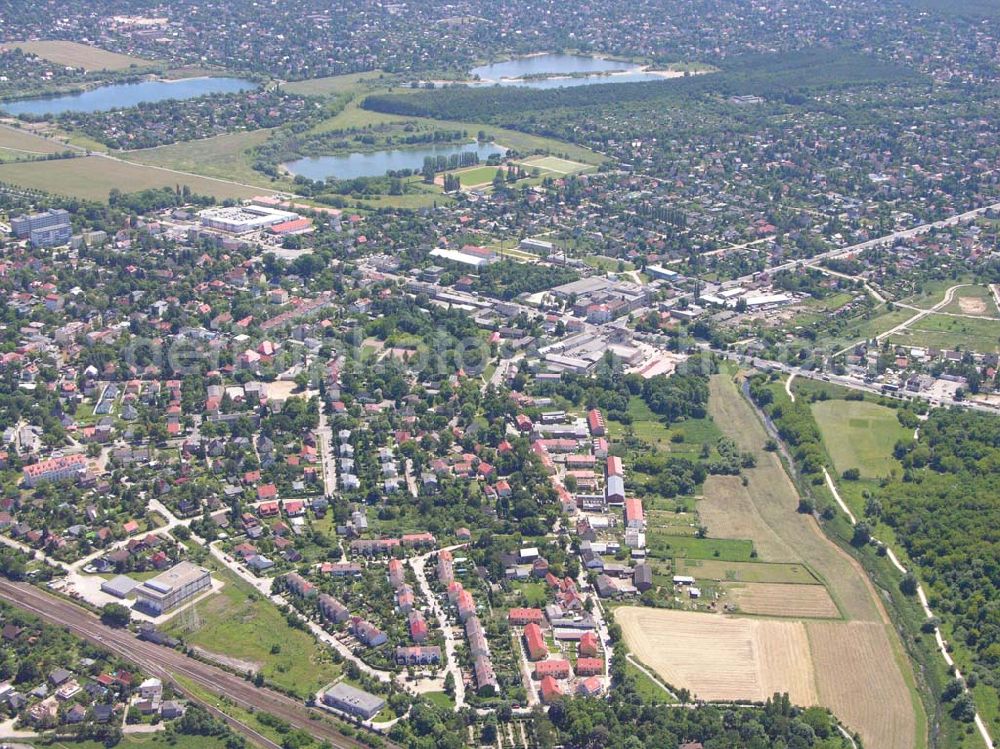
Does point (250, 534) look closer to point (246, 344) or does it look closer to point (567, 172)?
point (246, 344)

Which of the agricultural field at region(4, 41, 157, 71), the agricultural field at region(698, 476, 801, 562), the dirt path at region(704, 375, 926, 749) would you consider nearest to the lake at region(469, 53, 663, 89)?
the agricultural field at region(4, 41, 157, 71)

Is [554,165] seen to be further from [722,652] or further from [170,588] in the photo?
[722,652]

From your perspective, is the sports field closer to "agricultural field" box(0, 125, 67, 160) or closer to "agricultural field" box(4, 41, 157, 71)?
"agricultural field" box(0, 125, 67, 160)

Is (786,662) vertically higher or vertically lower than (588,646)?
lower

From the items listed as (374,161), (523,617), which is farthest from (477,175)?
(523,617)

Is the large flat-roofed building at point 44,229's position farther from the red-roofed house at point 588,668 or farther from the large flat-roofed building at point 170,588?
the red-roofed house at point 588,668

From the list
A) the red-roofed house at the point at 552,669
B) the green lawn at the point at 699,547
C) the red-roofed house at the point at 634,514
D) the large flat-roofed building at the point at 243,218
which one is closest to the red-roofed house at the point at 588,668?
the red-roofed house at the point at 552,669
